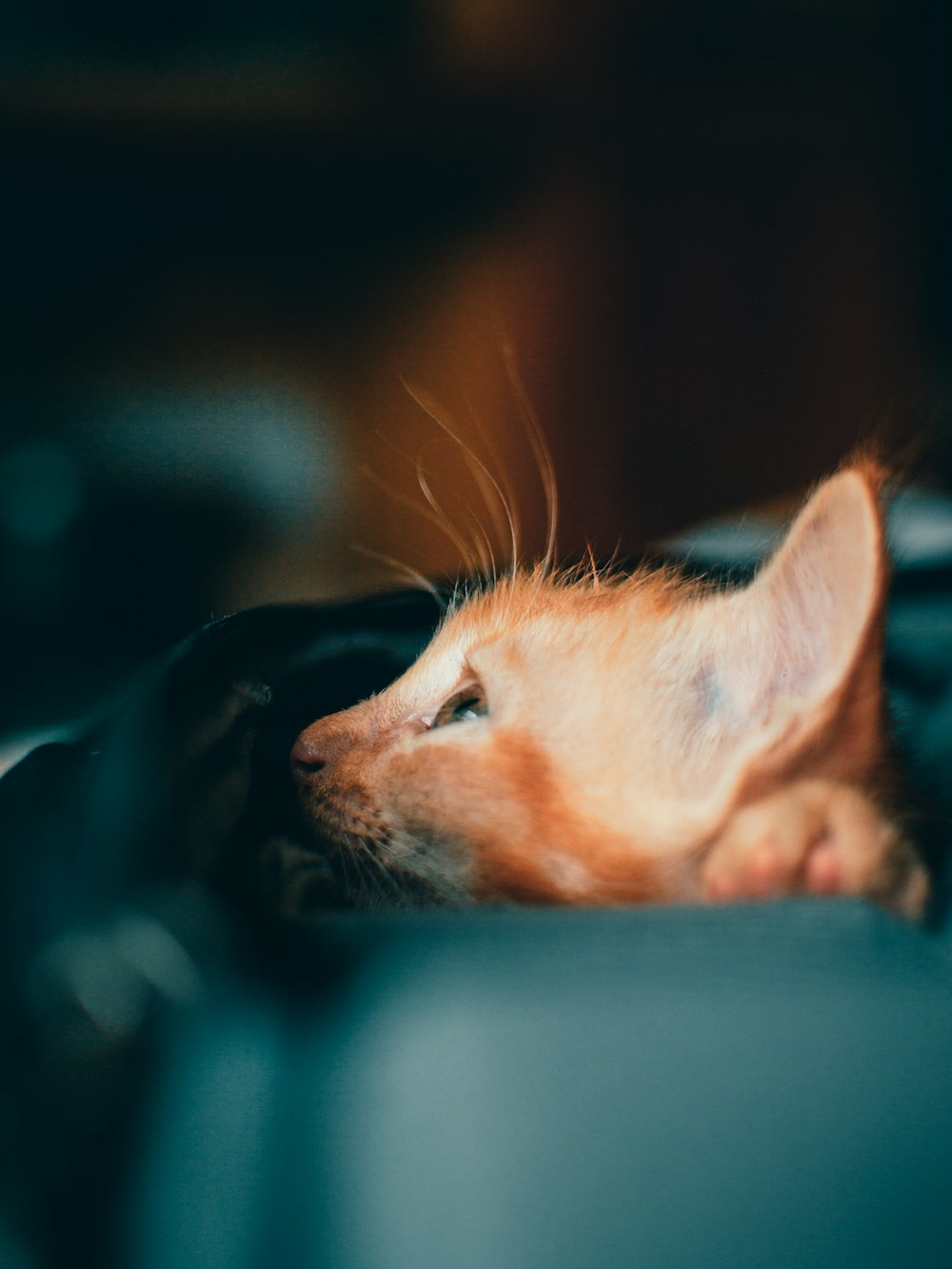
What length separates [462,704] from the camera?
743mm

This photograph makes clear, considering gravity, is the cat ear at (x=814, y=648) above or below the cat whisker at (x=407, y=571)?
above

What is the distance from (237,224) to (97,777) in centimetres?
75

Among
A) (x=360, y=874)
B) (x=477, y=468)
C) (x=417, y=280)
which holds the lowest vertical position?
(x=360, y=874)

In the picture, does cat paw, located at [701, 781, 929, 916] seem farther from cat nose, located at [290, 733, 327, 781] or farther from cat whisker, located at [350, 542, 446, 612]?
cat whisker, located at [350, 542, 446, 612]

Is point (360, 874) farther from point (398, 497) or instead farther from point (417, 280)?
point (417, 280)

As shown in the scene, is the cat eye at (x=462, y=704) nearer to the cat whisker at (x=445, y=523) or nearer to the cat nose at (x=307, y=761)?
the cat nose at (x=307, y=761)

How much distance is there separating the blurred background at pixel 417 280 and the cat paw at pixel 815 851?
0.35 metres

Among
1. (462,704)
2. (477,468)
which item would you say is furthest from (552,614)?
(477,468)

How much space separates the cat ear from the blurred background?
0.63 ft

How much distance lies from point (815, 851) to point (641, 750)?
0.58 ft

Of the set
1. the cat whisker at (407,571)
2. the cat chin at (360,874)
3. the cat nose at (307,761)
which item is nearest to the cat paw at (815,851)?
the cat chin at (360,874)

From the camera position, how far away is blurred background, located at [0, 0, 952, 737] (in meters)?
0.91

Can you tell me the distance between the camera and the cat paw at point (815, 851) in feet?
1.57

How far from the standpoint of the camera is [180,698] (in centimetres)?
60
